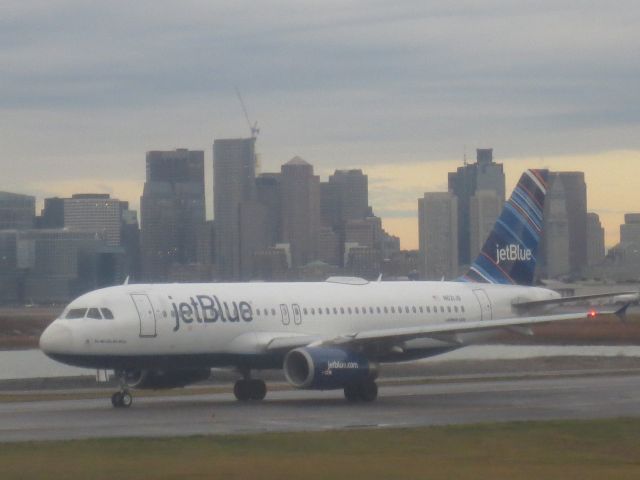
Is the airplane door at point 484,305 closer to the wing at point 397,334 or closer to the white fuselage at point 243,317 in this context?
the white fuselage at point 243,317

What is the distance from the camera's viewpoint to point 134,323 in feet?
135

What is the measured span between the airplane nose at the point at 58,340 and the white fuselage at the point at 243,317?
0.09ft

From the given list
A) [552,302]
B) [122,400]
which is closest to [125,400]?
[122,400]

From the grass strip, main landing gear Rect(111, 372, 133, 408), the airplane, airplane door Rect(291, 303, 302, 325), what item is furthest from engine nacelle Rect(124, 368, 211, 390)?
the grass strip

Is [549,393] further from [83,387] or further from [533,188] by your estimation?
[83,387]

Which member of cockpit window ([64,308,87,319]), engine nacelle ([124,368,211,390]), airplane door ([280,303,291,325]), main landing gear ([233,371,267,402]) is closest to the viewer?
cockpit window ([64,308,87,319])

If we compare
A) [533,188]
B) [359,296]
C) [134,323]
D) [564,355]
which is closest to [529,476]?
[134,323]

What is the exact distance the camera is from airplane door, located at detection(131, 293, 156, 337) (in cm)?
4125

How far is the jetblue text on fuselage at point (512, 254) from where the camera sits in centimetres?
5412

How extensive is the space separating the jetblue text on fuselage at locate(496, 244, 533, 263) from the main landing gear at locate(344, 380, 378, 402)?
12.7 metres

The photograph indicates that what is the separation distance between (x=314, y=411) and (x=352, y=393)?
13.6 feet

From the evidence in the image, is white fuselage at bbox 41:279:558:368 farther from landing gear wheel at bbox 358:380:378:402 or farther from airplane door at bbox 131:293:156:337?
landing gear wheel at bbox 358:380:378:402

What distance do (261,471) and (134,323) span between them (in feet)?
57.1

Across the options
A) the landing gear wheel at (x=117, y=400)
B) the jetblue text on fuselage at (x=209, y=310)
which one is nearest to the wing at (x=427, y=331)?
the jetblue text on fuselage at (x=209, y=310)
